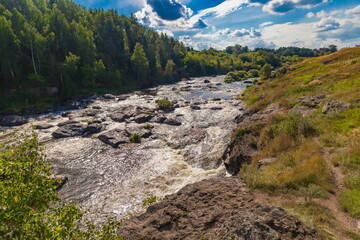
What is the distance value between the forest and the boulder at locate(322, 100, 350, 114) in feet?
193

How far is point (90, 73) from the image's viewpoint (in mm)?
76562

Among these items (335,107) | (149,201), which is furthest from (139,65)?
(149,201)

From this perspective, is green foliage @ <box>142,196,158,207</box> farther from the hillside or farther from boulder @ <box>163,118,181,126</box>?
boulder @ <box>163,118,181,126</box>

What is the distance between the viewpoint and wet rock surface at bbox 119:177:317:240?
24.9 feet

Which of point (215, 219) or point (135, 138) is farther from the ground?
point (215, 219)

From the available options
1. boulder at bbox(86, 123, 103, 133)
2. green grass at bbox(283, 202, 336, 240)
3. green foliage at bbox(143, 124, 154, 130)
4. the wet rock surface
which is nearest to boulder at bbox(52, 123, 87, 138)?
boulder at bbox(86, 123, 103, 133)

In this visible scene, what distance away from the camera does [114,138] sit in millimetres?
30453

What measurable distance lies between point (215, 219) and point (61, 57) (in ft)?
308

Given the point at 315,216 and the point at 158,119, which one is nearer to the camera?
the point at 315,216

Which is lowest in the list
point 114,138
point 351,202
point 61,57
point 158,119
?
point 114,138

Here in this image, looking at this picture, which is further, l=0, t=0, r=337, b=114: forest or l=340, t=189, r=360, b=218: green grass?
l=0, t=0, r=337, b=114: forest

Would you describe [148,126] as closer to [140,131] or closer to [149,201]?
[140,131]

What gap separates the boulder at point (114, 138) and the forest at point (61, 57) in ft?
102

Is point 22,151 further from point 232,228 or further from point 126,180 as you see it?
point 126,180
